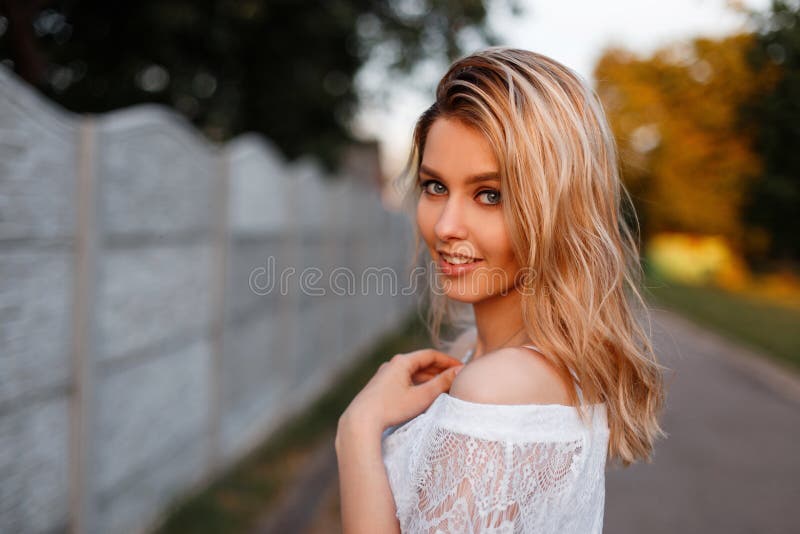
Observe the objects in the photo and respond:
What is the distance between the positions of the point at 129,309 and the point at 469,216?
2.50m

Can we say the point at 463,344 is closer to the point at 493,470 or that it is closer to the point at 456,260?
the point at 456,260

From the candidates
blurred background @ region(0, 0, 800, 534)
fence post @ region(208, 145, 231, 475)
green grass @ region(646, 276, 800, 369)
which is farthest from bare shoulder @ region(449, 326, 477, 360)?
green grass @ region(646, 276, 800, 369)

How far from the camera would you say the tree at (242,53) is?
7.77 meters

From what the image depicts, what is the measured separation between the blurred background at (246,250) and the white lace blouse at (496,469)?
489 millimetres

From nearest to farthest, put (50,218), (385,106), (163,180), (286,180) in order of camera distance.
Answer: (50,218)
(163,180)
(286,180)
(385,106)

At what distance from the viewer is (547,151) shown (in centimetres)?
147

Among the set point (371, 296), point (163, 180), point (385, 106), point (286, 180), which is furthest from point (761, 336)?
point (163, 180)

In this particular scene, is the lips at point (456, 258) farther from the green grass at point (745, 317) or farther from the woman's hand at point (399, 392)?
the green grass at point (745, 317)

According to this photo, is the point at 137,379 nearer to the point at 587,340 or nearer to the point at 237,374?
the point at 237,374

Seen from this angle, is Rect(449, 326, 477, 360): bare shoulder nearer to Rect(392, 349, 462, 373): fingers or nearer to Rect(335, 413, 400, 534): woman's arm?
Rect(392, 349, 462, 373): fingers

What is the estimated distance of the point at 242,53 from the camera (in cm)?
955

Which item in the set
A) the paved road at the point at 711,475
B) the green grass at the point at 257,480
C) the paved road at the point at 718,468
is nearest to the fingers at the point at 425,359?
the paved road at the point at 711,475

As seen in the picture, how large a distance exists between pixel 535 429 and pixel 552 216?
1.45 ft

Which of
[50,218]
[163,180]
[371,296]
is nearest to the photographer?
[50,218]
